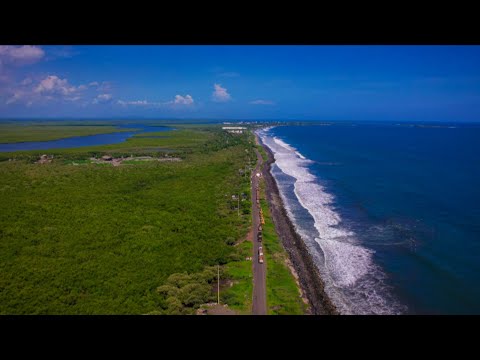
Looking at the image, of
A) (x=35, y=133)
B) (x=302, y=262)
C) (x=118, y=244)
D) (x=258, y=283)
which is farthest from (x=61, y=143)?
(x=258, y=283)

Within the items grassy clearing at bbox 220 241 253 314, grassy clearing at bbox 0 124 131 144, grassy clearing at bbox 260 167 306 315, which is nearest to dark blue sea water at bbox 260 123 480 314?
grassy clearing at bbox 260 167 306 315

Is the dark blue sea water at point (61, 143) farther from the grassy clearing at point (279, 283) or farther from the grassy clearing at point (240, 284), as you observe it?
the grassy clearing at point (279, 283)

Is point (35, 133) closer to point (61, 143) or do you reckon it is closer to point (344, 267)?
point (61, 143)

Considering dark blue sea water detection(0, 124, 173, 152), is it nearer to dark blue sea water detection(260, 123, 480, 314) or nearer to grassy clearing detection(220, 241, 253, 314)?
dark blue sea water detection(260, 123, 480, 314)

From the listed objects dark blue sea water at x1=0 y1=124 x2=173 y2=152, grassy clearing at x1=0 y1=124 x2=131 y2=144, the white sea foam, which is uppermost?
grassy clearing at x1=0 y1=124 x2=131 y2=144
